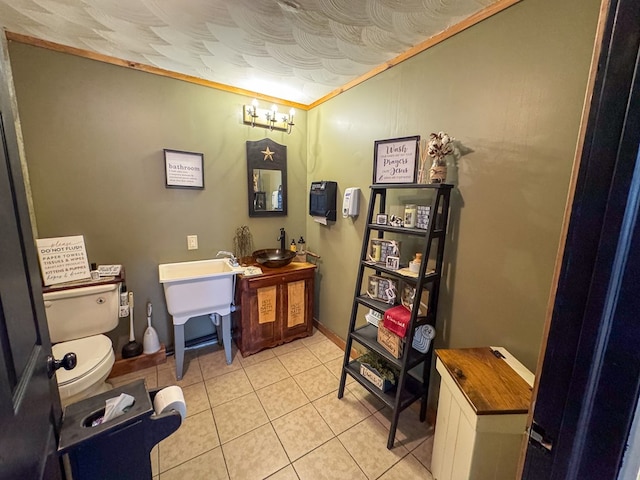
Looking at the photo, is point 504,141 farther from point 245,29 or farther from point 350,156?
point 245,29

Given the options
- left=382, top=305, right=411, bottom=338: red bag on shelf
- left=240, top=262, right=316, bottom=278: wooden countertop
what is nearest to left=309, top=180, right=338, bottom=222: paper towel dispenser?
left=240, top=262, right=316, bottom=278: wooden countertop

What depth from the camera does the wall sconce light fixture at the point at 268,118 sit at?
7.98ft

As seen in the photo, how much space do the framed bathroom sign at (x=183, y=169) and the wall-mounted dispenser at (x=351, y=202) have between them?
1309 millimetres

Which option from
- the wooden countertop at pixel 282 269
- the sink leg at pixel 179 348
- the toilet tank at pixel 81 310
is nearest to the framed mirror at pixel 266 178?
the wooden countertop at pixel 282 269

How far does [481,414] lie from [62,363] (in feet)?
4.74

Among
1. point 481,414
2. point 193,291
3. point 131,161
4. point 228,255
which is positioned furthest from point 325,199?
point 481,414

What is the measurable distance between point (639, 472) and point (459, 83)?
5.44 ft

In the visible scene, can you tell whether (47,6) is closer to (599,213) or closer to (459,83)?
(459,83)

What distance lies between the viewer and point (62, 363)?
2.58ft

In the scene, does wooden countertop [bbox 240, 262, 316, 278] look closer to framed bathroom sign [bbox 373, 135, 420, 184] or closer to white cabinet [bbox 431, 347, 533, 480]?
framed bathroom sign [bbox 373, 135, 420, 184]

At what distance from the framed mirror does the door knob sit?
1.94 meters

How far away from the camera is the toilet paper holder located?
29.8 inches

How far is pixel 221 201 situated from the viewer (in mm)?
2471

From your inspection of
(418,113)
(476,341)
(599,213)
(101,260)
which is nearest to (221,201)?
(101,260)
